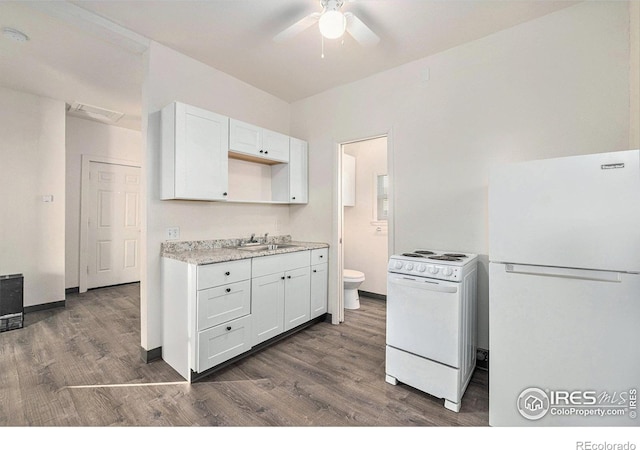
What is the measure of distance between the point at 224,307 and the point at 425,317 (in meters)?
1.49

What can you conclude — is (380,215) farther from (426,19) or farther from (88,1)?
(88,1)

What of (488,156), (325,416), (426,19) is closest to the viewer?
(325,416)

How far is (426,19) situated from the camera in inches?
83.2

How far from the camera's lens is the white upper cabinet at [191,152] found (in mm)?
2256

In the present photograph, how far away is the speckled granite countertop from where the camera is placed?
2120 mm

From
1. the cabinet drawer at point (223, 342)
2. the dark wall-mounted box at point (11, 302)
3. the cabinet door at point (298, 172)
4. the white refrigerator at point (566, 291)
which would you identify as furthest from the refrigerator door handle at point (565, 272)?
the dark wall-mounted box at point (11, 302)

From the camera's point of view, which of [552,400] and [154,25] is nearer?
[552,400]

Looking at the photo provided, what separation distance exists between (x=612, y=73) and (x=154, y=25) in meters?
3.30

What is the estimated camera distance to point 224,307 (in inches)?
85.7

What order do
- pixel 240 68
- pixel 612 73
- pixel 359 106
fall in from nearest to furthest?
pixel 612 73, pixel 240 68, pixel 359 106

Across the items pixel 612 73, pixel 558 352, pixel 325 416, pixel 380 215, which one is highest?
pixel 612 73

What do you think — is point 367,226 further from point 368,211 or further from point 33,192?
point 33,192

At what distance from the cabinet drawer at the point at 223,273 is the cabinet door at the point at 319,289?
3.06ft

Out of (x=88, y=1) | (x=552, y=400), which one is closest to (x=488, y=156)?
(x=552, y=400)
